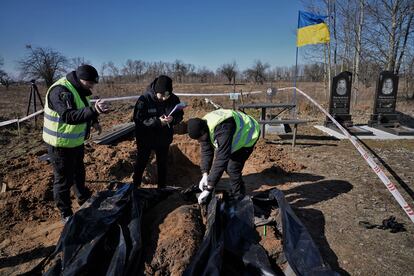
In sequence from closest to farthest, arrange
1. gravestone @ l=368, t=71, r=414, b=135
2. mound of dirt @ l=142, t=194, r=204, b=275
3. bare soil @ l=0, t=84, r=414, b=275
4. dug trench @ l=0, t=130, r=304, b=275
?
mound of dirt @ l=142, t=194, r=204, b=275, dug trench @ l=0, t=130, r=304, b=275, bare soil @ l=0, t=84, r=414, b=275, gravestone @ l=368, t=71, r=414, b=135

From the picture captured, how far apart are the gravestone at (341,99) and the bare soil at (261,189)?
2352mm

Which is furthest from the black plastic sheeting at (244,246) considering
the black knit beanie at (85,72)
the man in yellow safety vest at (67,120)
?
the black knit beanie at (85,72)

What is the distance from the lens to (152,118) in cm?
368

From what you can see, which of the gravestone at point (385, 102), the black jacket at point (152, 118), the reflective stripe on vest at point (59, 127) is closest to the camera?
the reflective stripe on vest at point (59, 127)

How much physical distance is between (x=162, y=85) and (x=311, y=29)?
8.30 metres

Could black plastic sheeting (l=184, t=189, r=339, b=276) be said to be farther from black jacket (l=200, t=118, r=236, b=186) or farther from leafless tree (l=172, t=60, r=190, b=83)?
leafless tree (l=172, t=60, r=190, b=83)

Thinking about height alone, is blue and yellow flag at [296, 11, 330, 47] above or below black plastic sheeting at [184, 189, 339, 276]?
above

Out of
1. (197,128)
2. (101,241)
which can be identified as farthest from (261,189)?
(101,241)

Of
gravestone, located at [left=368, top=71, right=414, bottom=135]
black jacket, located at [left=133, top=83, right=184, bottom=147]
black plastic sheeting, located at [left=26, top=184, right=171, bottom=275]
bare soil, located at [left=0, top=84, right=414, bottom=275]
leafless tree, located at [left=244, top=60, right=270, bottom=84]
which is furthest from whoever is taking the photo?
leafless tree, located at [left=244, top=60, right=270, bottom=84]

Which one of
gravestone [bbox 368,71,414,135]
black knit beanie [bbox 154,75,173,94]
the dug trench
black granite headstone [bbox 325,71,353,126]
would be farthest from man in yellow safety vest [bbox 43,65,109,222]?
gravestone [bbox 368,71,414,135]

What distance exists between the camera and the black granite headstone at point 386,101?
10.3m

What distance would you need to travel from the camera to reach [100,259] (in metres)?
2.39

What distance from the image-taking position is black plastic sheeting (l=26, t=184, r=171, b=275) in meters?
2.26

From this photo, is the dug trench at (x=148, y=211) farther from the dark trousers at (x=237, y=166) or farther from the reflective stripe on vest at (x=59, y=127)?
the reflective stripe on vest at (x=59, y=127)
